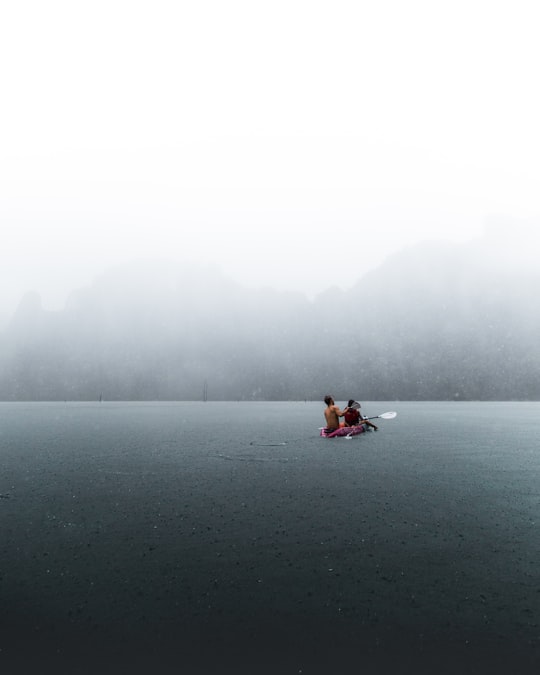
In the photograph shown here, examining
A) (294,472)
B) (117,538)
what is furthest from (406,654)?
(294,472)

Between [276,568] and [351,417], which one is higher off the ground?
[351,417]

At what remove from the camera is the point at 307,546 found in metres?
14.7

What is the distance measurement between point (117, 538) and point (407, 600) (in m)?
10.4

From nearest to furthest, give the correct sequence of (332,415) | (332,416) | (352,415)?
(332,415), (332,416), (352,415)

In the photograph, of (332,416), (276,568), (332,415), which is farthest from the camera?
(332,416)

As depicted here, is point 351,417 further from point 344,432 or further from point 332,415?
point 332,415

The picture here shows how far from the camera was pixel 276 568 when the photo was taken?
1301 centimetres

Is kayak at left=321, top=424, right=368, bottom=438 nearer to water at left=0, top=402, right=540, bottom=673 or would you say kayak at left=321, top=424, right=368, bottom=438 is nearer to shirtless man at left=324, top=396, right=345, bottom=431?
shirtless man at left=324, top=396, right=345, bottom=431

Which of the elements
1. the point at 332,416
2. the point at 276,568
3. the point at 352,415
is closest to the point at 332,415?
the point at 332,416

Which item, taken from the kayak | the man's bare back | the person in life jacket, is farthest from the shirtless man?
the person in life jacket

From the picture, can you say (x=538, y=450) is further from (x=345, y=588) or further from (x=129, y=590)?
(x=129, y=590)

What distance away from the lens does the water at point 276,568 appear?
9125 millimetres

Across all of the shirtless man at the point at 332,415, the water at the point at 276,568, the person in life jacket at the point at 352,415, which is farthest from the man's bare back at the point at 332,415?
the water at the point at 276,568

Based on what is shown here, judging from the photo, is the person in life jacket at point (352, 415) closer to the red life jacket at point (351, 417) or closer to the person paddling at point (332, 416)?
the red life jacket at point (351, 417)
